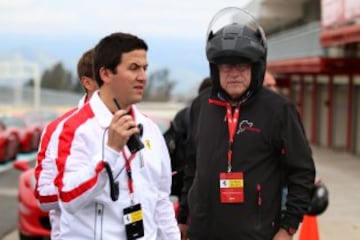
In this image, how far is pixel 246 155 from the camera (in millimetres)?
3357

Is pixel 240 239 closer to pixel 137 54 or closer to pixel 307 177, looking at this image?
pixel 307 177

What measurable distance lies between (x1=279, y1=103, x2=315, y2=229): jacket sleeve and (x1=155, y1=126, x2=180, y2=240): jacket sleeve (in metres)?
0.64

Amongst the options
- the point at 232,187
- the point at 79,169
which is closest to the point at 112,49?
the point at 79,169

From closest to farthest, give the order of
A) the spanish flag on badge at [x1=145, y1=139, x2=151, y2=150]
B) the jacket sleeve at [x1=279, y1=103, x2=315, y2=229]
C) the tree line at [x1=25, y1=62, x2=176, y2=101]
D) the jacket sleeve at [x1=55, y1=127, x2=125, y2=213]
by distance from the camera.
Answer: the jacket sleeve at [x1=55, y1=127, x2=125, y2=213]
the spanish flag on badge at [x1=145, y1=139, x2=151, y2=150]
the jacket sleeve at [x1=279, y1=103, x2=315, y2=229]
the tree line at [x1=25, y1=62, x2=176, y2=101]

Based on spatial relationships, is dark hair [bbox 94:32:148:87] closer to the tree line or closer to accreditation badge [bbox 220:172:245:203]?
accreditation badge [bbox 220:172:245:203]

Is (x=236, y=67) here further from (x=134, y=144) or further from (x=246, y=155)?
(x=134, y=144)

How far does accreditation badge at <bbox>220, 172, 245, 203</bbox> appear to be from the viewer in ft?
11.0

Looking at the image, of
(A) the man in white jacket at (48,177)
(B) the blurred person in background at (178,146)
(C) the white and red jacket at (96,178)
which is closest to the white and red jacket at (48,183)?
(A) the man in white jacket at (48,177)

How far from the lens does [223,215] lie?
3412mm

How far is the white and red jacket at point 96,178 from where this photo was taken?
2527mm

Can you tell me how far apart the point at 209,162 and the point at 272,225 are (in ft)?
1.45

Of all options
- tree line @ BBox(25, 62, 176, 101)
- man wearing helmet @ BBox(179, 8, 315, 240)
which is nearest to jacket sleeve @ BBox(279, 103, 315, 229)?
man wearing helmet @ BBox(179, 8, 315, 240)

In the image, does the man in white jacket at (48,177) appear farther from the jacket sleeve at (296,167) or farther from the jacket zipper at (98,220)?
the jacket sleeve at (296,167)

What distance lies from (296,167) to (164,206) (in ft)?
2.41
